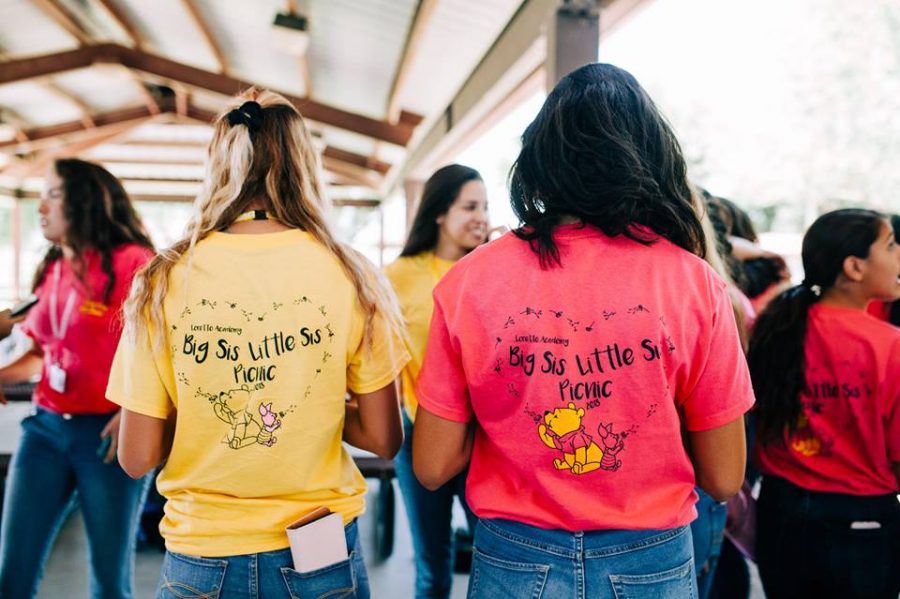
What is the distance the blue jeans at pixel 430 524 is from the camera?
6.64 feet

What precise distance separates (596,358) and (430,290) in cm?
129

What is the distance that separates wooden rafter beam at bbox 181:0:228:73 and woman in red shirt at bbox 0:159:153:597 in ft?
15.4

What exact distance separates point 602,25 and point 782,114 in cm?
1087

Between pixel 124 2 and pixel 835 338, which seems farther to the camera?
pixel 124 2

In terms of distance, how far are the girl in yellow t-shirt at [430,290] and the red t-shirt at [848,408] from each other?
0.89 m

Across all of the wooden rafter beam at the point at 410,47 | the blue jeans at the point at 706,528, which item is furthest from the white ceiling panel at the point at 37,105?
the blue jeans at the point at 706,528

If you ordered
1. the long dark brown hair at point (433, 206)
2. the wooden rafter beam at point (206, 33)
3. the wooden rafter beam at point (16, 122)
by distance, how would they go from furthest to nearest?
1. the wooden rafter beam at point (16, 122)
2. the wooden rafter beam at point (206, 33)
3. the long dark brown hair at point (433, 206)

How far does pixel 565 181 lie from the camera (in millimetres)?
1020

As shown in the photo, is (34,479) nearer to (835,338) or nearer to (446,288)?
(446,288)

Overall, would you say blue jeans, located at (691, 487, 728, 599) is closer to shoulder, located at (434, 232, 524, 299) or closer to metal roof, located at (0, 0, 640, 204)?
shoulder, located at (434, 232, 524, 299)

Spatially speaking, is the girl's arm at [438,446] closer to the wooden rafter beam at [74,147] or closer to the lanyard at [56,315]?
the lanyard at [56,315]

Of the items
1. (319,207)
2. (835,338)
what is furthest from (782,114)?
(319,207)

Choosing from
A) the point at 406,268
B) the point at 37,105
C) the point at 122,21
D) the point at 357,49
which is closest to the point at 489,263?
the point at 406,268

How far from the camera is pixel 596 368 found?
3.19ft
